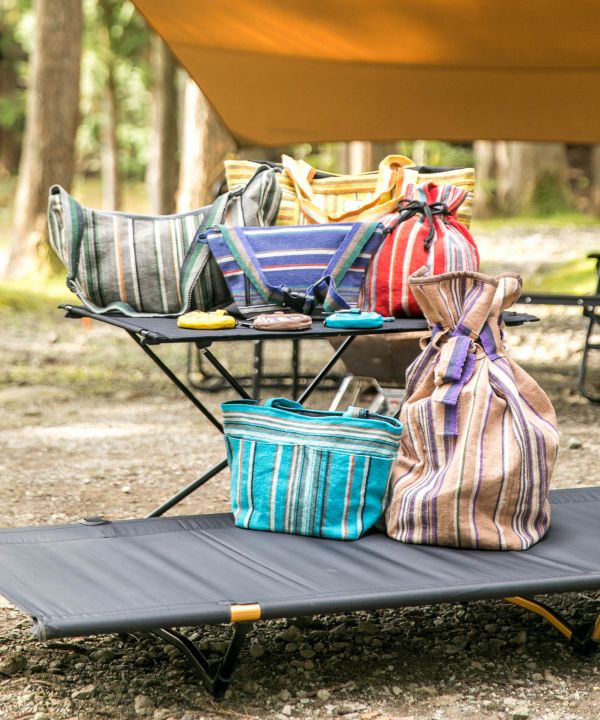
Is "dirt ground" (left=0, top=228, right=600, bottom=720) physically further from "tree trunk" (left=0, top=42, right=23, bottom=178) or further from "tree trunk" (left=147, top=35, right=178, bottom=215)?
"tree trunk" (left=0, top=42, right=23, bottom=178)

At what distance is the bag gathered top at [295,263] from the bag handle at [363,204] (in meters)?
0.21

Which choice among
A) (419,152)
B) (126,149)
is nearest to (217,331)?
(419,152)

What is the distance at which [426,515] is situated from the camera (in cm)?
243

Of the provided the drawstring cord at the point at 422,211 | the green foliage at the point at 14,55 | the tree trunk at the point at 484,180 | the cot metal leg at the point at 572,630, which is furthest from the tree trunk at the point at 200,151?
the green foliage at the point at 14,55

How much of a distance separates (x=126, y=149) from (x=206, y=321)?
17.2 meters

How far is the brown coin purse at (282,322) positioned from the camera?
2617mm

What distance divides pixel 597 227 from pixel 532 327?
4102 mm

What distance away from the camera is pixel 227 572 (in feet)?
7.33

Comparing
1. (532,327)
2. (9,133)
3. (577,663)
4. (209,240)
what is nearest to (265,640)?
(577,663)

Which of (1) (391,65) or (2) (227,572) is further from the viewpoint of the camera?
(1) (391,65)

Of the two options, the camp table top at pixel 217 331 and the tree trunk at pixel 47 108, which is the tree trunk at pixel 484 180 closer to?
the tree trunk at pixel 47 108

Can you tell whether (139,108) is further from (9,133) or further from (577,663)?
(577,663)

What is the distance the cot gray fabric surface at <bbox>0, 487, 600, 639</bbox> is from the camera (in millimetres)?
2025

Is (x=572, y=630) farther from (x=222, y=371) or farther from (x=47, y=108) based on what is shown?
(x=47, y=108)
